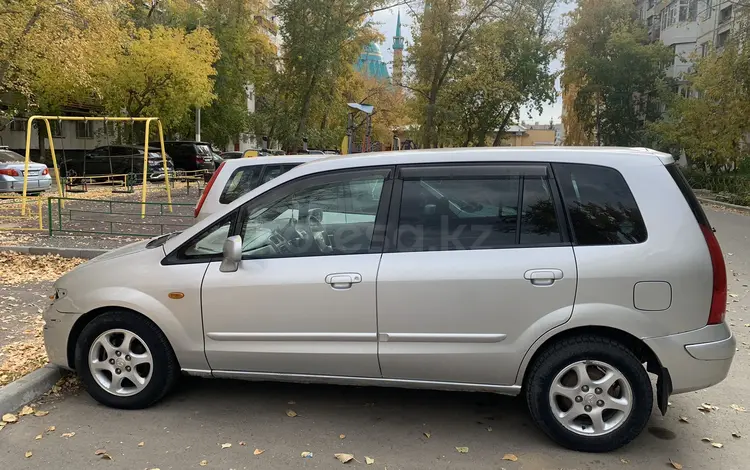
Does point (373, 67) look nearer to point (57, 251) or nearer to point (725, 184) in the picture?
point (725, 184)

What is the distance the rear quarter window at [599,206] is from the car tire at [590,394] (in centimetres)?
62

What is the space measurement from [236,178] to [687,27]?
132 ft

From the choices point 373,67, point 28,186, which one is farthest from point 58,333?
point 373,67

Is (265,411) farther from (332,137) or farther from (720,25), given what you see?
(332,137)

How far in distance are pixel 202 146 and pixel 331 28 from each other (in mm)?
9323

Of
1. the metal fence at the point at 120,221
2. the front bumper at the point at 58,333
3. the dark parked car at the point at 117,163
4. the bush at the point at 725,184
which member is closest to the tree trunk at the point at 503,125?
the bush at the point at 725,184

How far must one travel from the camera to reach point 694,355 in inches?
138

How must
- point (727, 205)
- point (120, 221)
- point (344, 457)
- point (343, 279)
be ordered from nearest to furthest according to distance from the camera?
point (344, 457) < point (343, 279) < point (120, 221) < point (727, 205)

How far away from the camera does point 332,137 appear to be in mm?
44812

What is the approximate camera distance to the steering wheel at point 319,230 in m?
3.92

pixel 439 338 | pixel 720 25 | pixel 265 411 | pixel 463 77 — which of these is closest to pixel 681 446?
pixel 439 338

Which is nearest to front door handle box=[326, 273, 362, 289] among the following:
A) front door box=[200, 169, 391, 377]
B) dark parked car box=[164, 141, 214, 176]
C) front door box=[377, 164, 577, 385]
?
front door box=[200, 169, 391, 377]

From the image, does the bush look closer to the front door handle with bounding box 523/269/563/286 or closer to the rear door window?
the rear door window

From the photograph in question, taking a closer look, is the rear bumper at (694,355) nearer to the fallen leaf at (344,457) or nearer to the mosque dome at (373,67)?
the fallen leaf at (344,457)
